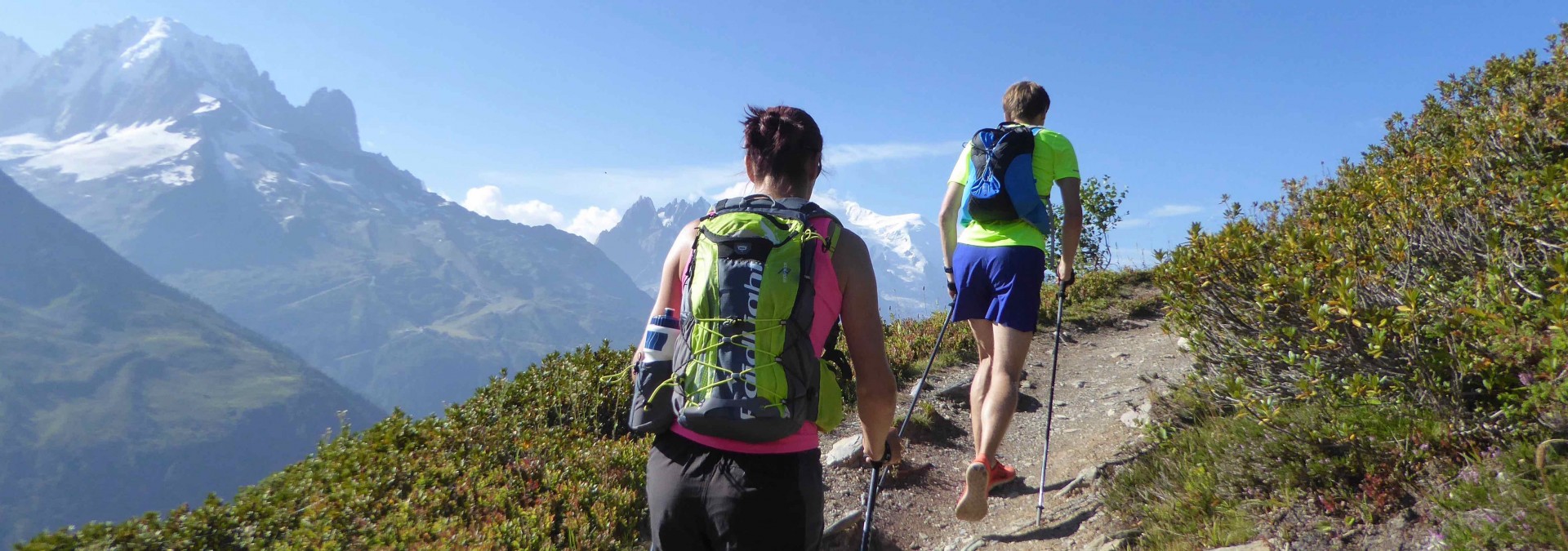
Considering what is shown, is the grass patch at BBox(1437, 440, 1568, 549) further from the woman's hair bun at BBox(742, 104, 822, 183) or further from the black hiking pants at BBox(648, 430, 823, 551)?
the woman's hair bun at BBox(742, 104, 822, 183)

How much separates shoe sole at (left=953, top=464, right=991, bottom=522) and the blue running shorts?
84cm

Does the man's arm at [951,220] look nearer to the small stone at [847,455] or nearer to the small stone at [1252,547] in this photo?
the small stone at [847,455]

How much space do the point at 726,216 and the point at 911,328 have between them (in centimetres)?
848

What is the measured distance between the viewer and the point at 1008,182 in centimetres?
432

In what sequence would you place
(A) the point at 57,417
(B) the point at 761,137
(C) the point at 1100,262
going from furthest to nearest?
(A) the point at 57,417 < (C) the point at 1100,262 < (B) the point at 761,137

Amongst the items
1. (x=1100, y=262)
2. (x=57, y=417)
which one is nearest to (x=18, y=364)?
(x=57, y=417)

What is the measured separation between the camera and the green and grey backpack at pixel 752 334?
2215 mm

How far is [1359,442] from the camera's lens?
11.2ft

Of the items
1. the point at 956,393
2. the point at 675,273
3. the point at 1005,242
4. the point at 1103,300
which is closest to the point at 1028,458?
the point at 956,393

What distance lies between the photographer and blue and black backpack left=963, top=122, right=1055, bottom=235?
431 cm

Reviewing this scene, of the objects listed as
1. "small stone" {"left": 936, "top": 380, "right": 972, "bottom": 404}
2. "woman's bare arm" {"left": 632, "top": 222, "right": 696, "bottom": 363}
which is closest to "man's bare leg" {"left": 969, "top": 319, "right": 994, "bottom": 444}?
"woman's bare arm" {"left": 632, "top": 222, "right": 696, "bottom": 363}

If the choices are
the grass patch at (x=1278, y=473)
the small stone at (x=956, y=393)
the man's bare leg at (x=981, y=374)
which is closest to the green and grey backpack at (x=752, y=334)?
the man's bare leg at (x=981, y=374)

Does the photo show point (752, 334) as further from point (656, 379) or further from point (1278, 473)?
point (1278, 473)

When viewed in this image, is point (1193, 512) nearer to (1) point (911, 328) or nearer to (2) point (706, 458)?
(2) point (706, 458)
